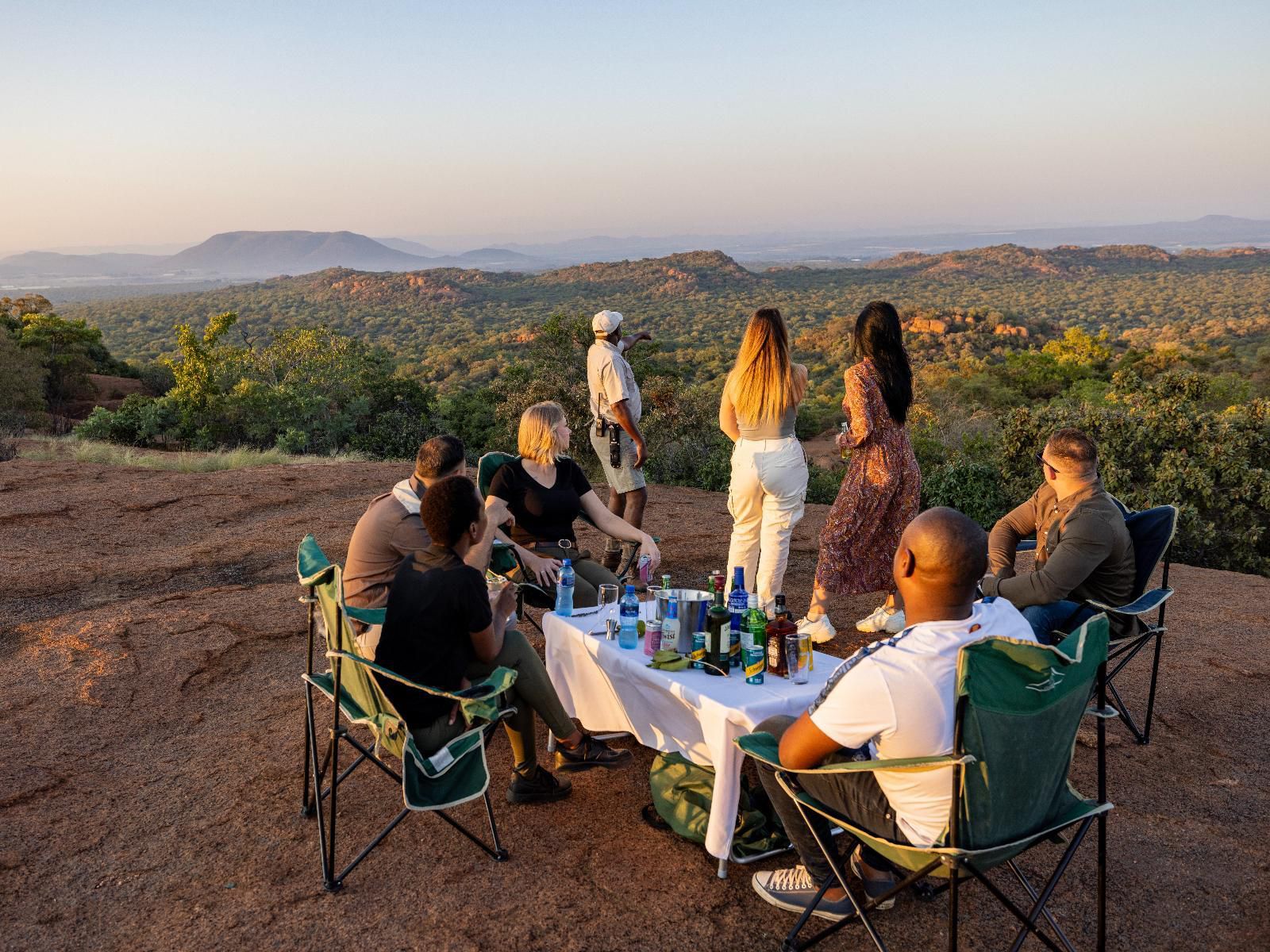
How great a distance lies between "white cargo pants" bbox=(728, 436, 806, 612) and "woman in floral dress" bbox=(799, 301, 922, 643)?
25 centimetres

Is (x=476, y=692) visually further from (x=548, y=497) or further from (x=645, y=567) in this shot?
(x=548, y=497)

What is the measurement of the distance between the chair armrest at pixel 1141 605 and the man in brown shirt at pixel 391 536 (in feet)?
8.09

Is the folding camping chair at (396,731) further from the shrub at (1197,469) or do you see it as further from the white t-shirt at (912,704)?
the shrub at (1197,469)

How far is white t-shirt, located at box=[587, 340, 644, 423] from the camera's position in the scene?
5.81 m

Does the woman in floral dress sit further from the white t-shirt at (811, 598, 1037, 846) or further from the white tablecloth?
the white t-shirt at (811, 598, 1037, 846)

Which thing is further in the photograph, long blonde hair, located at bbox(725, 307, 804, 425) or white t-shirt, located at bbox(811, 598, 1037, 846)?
long blonde hair, located at bbox(725, 307, 804, 425)

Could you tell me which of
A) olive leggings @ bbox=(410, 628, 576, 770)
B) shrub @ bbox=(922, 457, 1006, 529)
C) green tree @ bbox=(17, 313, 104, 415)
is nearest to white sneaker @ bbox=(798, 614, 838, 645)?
olive leggings @ bbox=(410, 628, 576, 770)

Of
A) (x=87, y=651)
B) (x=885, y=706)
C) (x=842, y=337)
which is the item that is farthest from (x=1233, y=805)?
(x=842, y=337)

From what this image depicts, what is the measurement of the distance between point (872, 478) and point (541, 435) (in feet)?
5.70

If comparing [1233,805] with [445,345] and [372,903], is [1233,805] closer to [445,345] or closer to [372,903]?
[372,903]

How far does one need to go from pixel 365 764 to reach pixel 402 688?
1.07 m

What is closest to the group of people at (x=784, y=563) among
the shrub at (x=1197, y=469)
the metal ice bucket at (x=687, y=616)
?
the metal ice bucket at (x=687, y=616)

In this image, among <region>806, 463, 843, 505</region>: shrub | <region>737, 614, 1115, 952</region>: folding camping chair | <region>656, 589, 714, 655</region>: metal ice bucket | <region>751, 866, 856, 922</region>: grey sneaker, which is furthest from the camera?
<region>806, 463, 843, 505</region>: shrub

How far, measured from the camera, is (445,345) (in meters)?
50.9
